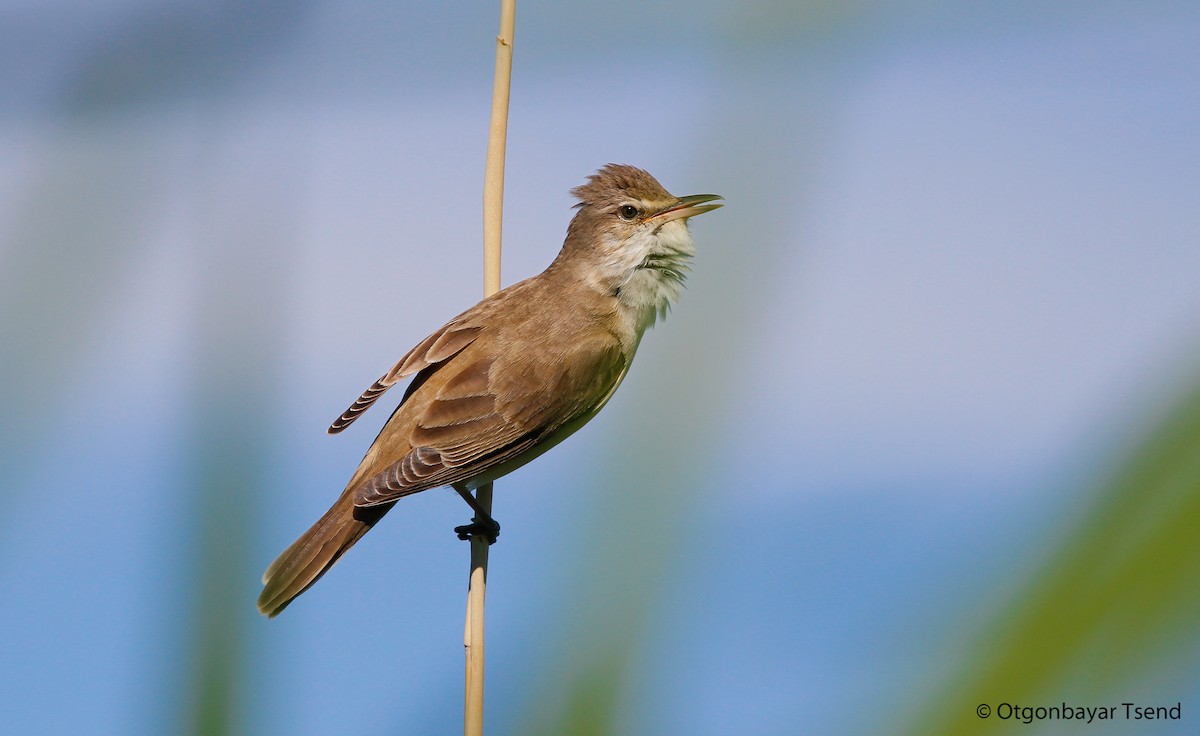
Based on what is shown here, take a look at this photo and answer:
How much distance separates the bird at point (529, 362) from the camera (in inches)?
129

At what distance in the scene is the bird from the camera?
3283 mm

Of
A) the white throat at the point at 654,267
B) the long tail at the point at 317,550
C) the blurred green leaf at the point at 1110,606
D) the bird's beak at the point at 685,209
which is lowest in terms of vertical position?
the long tail at the point at 317,550

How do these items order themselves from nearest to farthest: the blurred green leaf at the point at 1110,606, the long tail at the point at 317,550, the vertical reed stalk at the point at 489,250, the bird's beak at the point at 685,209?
the blurred green leaf at the point at 1110,606, the vertical reed stalk at the point at 489,250, the long tail at the point at 317,550, the bird's beak at the point at 685,209

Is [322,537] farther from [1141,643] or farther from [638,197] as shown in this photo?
[1141,643]

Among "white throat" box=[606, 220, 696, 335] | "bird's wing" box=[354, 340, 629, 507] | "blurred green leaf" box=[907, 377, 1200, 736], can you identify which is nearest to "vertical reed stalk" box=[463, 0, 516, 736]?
"bird's wing" box=[354, 340, 629, 507]

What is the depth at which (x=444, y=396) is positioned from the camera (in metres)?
3.52

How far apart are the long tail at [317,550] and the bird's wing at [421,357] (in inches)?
13.1

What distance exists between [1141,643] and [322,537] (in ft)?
8.80

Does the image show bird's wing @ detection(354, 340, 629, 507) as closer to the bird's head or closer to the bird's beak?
the bird's head

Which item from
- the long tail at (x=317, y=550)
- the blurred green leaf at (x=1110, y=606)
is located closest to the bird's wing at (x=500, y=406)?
the long tail at (x=317, y=550)

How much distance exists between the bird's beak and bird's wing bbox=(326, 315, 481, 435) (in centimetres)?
79

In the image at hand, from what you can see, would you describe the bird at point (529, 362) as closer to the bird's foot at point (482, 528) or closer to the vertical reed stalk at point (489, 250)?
the bird's foot at point (482, 528)

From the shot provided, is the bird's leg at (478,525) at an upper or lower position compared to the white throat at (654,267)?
lower

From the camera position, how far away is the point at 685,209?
375 cm
